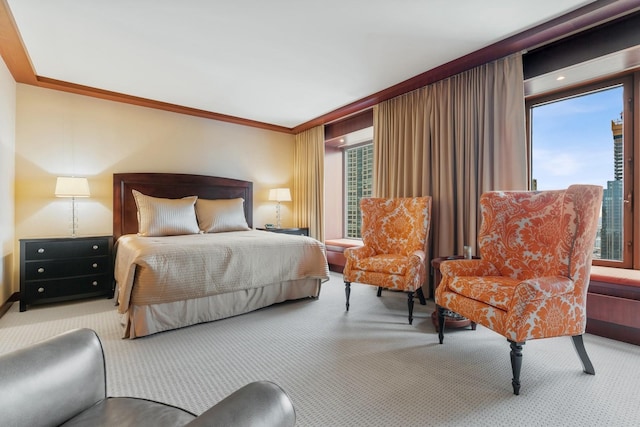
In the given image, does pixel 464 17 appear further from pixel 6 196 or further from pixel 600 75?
pixel 6 196

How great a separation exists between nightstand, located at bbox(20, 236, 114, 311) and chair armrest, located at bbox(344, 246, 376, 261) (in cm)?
271

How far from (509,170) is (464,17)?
1409mm

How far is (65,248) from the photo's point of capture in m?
3.28

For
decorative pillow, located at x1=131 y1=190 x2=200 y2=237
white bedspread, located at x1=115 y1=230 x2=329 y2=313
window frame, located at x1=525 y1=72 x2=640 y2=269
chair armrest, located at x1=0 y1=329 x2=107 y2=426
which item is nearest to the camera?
chair armrest, located at x1=0 y1=329 x2=107 y2=426

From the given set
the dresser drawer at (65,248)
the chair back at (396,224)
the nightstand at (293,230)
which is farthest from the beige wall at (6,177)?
the chair back at (396,224)

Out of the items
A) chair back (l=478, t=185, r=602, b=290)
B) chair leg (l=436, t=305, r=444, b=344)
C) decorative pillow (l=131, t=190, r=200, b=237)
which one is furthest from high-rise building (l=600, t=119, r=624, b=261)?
decorative pillow (l=131, t=190, r=200, b=237)

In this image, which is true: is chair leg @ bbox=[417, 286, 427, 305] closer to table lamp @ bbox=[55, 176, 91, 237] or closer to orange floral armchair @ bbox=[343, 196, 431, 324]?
orange floral armchair @ bbox=[343, 196, 431, 324]

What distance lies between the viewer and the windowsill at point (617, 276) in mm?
2312

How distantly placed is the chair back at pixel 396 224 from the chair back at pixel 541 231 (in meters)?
0.73

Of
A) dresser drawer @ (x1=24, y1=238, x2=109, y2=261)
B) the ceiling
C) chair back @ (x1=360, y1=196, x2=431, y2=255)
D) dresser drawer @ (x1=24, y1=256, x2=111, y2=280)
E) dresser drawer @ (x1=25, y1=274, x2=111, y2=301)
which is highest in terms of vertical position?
the ceiling

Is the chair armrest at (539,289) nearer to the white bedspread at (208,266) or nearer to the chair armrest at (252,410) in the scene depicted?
the chair armrest at (252,410)

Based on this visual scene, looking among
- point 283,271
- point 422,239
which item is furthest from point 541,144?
point 283,271

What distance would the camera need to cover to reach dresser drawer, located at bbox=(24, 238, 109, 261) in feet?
10.2

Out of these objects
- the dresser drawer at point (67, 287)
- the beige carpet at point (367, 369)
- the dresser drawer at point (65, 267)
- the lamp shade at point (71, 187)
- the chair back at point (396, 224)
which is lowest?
the beige carpet at point (367, 369)
